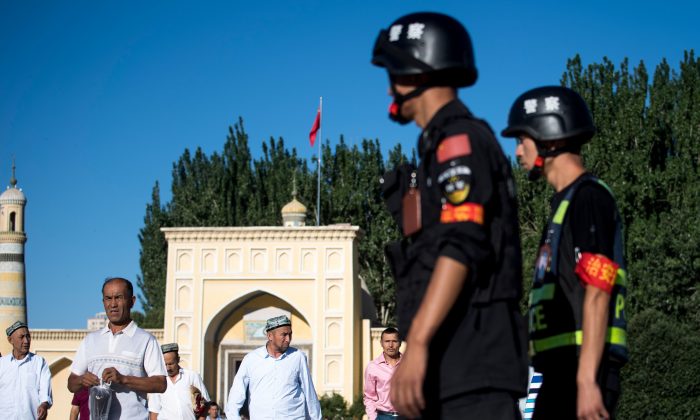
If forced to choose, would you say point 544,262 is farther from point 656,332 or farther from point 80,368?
point 656,332

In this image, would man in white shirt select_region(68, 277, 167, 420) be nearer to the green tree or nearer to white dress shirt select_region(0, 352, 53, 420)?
white dress shirt select_region(0, 352, 53, 420)

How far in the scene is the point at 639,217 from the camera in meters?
38.1

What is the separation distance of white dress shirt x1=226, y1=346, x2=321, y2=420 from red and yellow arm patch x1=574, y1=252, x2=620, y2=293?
24.2 feet

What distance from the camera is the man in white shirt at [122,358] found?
728 centimetres

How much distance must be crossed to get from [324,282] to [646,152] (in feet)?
40.0

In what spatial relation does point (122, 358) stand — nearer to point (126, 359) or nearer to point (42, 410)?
point (126, 359)

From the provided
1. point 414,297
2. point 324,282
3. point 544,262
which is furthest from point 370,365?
point 324,282

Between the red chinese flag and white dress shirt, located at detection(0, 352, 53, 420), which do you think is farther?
the red chinese flag

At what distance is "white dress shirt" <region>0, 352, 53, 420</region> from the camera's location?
37.4ft

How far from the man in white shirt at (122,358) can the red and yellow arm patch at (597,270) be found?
151 inches

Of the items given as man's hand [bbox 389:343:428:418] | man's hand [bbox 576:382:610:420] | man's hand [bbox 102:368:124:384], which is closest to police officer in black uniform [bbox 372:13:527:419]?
man's hand [bbox 389:343:428:418]

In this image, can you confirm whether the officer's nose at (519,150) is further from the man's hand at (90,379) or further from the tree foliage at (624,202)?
the tree foliage at (624,202)

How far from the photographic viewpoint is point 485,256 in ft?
11.2

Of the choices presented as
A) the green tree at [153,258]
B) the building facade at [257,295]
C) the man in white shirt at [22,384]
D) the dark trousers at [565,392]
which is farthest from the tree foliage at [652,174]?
the dark trousers at [565,392]
